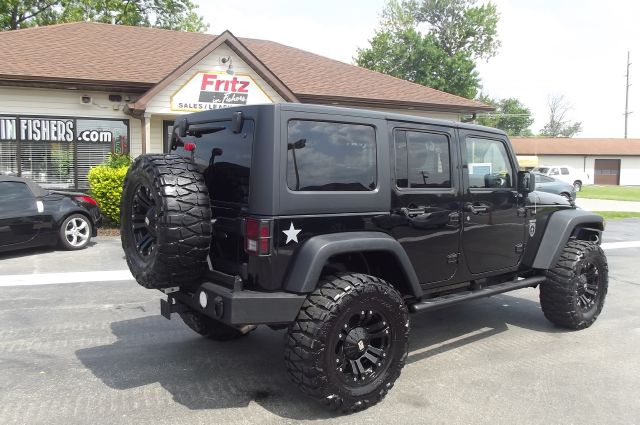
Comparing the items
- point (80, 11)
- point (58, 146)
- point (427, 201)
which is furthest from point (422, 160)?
point (80, 11)

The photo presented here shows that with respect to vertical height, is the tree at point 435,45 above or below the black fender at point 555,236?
above

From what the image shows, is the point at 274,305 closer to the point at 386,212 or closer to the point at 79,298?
the point at 386,212

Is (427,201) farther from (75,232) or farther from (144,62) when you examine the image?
(144,62)

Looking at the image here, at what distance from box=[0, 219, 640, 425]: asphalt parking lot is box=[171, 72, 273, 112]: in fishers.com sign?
7700mm

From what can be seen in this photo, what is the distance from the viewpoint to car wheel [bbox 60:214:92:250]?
9.21 metres

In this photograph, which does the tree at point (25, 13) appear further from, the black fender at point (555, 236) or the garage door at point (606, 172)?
the garage door at point (606, 172)

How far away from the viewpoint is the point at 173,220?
3.29 meters

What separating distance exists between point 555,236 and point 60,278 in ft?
20.7

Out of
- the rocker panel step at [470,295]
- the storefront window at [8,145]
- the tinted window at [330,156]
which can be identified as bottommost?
the rocker panel step at [470,295]

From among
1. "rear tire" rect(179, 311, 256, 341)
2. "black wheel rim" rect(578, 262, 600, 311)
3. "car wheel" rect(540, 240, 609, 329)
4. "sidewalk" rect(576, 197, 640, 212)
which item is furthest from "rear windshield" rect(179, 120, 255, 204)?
"sidewalk" rect(576, 197, 640, 212)

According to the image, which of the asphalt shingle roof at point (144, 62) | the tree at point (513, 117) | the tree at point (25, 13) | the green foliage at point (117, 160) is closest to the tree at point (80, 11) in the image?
the tree at point (25, 13)

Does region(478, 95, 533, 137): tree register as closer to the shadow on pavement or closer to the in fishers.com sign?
the in fishers.com sign

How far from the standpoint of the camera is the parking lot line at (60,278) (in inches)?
278

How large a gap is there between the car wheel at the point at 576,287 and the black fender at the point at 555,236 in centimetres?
12
